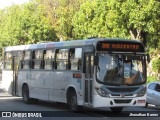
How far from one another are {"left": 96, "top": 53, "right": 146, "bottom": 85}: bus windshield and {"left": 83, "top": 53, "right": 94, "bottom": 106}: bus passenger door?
0.39 metres

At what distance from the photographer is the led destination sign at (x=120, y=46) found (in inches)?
696

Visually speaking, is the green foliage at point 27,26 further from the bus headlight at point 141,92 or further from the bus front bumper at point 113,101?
the bus front bumper at point 113,101

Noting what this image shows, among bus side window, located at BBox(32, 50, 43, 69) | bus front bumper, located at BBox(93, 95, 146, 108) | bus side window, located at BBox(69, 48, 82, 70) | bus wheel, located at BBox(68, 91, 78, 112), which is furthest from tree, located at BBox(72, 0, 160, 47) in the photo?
bus front bumper, located at BBox(93, 95, 146, 108)

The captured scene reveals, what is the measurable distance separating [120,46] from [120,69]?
0.93 meters

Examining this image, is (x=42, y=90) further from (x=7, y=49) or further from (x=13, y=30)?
(x=13, y=30)

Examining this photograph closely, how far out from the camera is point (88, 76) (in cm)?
1786

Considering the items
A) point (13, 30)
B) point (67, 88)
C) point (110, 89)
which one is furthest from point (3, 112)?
point (13, 30)

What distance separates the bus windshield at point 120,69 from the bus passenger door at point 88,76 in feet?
1.27

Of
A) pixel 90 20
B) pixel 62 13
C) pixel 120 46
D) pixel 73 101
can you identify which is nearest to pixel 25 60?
pixel 73 101

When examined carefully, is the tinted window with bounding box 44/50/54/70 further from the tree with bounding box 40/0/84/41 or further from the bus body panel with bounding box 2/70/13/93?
the tree with bounding box 40/0/84/41

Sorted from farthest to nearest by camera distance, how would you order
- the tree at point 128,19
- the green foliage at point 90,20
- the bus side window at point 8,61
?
1. the green foliage at point 90,20
2. the tree at point 128,19
3. the bus side window at point 8,61

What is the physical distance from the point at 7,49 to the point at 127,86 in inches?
447

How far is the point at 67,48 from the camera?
20.0m

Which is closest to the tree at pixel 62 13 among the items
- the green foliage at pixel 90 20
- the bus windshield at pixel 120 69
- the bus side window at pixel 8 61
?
the green foliage at pixel 90 20
